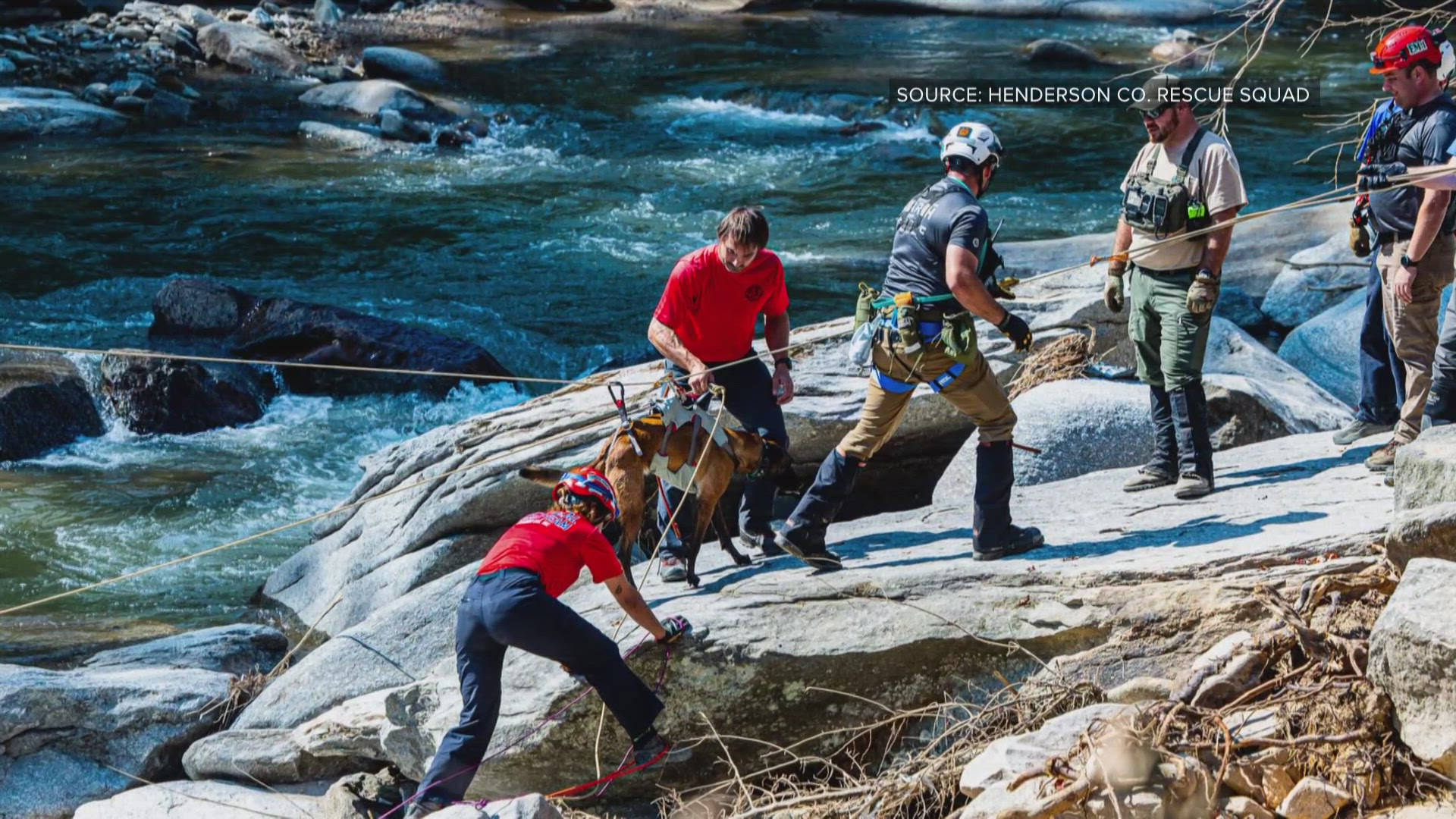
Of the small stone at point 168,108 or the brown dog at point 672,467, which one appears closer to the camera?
the brown dog at point 672,467

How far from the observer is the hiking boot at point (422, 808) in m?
5.23

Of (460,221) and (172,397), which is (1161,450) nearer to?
(172,397)

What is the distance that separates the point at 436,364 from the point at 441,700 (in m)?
6.47

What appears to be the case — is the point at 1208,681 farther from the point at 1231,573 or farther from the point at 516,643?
the point at 516,643

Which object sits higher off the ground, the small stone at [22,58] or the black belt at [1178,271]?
the small stone at [22,58]

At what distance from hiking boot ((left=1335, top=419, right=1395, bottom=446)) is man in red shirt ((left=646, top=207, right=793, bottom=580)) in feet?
8.56

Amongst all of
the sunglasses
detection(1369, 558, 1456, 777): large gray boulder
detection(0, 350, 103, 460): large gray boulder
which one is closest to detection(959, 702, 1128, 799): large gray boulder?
detection(1369, 558, 1456, 777): large gray boulder

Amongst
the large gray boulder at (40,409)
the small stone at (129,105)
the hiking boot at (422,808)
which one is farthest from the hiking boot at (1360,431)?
the small stone at (129,105)

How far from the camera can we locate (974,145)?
5.61 m

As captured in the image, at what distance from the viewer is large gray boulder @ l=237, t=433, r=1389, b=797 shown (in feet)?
17.5

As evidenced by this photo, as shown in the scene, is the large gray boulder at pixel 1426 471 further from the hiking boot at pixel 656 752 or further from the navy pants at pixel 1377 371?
the hiking boot at pixel 656 752

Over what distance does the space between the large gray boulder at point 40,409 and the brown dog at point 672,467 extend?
22.1 feet

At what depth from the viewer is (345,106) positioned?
20859mm

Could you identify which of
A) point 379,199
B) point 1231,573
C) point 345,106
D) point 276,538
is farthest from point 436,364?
point 345,106
